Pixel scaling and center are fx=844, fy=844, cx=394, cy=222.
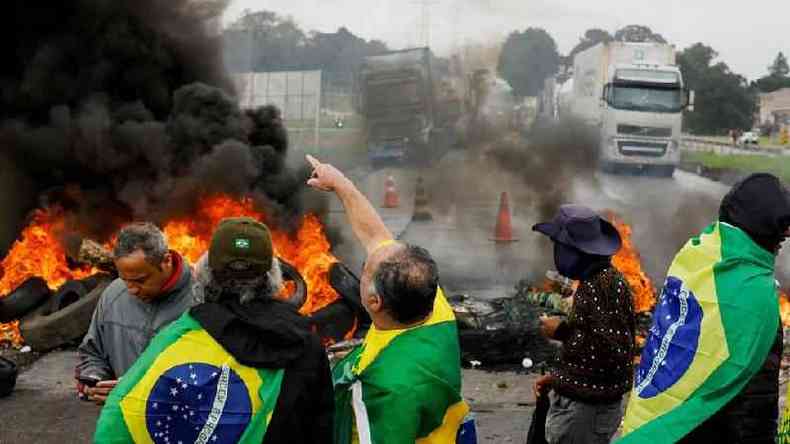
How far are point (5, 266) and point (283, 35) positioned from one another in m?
14.2

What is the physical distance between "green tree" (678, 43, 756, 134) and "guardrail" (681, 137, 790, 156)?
4.91ft

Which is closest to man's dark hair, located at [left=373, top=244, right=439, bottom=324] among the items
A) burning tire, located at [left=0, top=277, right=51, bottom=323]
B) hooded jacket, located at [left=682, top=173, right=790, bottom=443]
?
hooded jacket, located at [left=682, top=173, right=790, bottom=443]

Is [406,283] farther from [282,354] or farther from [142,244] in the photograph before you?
[142,244]

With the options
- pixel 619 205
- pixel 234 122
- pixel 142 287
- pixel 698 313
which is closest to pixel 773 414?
pixel 698 313

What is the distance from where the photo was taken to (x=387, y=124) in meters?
21.8

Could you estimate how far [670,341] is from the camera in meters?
3.01

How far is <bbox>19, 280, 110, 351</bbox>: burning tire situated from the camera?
819cm

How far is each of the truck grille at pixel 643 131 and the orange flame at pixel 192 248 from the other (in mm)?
14645

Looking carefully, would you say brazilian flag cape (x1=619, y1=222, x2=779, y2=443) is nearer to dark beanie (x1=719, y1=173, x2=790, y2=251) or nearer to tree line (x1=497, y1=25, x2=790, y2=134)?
dark beanie (x1=719, y1=173, x2=790, y2=251)

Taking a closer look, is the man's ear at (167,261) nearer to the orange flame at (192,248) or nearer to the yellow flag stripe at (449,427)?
the yellow flag stripe at (449,427)

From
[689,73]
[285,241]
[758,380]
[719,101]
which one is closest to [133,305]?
[758,380]

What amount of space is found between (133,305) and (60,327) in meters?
5.26

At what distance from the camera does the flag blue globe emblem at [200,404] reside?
2406mm

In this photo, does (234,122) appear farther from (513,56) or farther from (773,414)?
(513,56)
